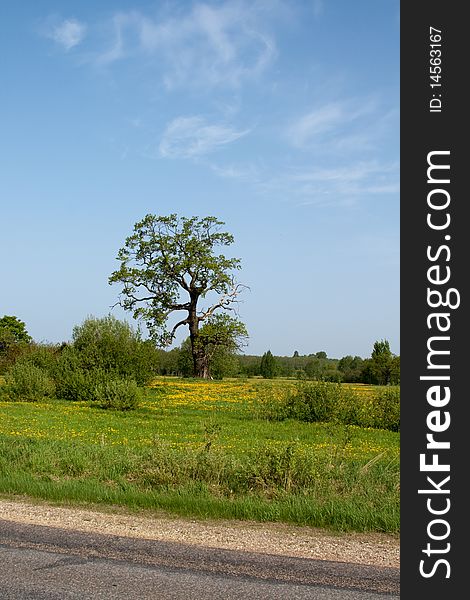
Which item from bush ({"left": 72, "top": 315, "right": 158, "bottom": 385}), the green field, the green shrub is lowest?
the green field

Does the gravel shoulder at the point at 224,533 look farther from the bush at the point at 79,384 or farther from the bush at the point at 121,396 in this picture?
the bush at the point at 79,384

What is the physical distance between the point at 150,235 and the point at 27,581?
184 feet

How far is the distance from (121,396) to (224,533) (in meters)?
23.9

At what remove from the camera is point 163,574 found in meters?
6.76

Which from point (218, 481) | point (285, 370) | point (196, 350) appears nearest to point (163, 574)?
point (218, 481)

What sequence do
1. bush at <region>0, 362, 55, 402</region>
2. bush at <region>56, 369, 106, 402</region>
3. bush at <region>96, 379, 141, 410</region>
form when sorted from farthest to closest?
1. bush at <region>56, 369, 106, 402</region>
2. bush at <region>0, 362, 55, 402</region>
3. bush at <region>96, 379, 141, 410</region>

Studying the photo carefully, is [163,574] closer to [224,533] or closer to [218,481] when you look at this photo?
[224,533]

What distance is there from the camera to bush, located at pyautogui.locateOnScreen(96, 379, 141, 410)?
31.7 metres

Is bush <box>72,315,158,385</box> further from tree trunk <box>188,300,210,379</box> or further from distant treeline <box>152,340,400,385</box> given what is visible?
tree trunk <box>188,300,210,379</box>

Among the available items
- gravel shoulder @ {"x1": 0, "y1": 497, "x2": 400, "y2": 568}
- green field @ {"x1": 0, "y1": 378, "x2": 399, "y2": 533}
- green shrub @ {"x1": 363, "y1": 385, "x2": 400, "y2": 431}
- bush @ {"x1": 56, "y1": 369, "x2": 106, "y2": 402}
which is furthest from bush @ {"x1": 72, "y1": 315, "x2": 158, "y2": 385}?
gravel shoulder @ {"x1": 0, "y1": 497, "x2": 400, "y2": 568}

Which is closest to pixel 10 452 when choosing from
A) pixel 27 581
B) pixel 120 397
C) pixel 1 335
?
pixel 27 581

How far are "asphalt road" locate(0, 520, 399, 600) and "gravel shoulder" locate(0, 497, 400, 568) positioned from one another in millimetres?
399

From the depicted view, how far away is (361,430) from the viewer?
83.1ft

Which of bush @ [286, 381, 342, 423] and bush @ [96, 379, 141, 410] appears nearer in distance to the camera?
bush @ [286, 381, 342, 423]
